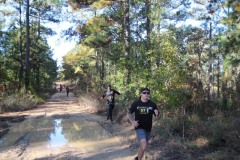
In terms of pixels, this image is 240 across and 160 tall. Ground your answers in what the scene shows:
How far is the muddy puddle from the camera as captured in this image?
1166 cm

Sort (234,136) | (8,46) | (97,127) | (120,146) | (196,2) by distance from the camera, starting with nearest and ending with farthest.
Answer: (234,136) → (120,146) → (97,127) → (196,2) → (8,46)

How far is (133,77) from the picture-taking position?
1619 cm

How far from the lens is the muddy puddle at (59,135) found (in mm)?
11656

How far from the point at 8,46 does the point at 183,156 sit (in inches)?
1374

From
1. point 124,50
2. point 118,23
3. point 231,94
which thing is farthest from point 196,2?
point 231,94

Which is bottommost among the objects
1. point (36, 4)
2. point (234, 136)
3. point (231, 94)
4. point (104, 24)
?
point (234, 136)

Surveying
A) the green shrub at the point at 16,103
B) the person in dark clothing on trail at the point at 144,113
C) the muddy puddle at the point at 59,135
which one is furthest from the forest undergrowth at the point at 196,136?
the green shrub at the point at 16,103

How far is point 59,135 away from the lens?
13.9 m

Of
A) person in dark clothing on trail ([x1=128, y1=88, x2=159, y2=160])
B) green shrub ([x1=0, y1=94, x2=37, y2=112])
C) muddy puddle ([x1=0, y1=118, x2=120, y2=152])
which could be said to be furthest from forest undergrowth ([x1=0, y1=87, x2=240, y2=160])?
green shrub ([x1=0, y1=94, x2=37, y2=112])

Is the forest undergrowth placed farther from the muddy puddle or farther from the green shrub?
the green shrub

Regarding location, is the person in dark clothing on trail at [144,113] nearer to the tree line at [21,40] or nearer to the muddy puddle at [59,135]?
the muddy puddle at [59,135]

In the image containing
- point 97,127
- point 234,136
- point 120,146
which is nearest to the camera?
point 234,136

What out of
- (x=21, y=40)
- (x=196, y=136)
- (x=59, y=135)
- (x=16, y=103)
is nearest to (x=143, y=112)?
(x=196, y=136)

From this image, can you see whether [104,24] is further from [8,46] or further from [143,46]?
[8,46]
